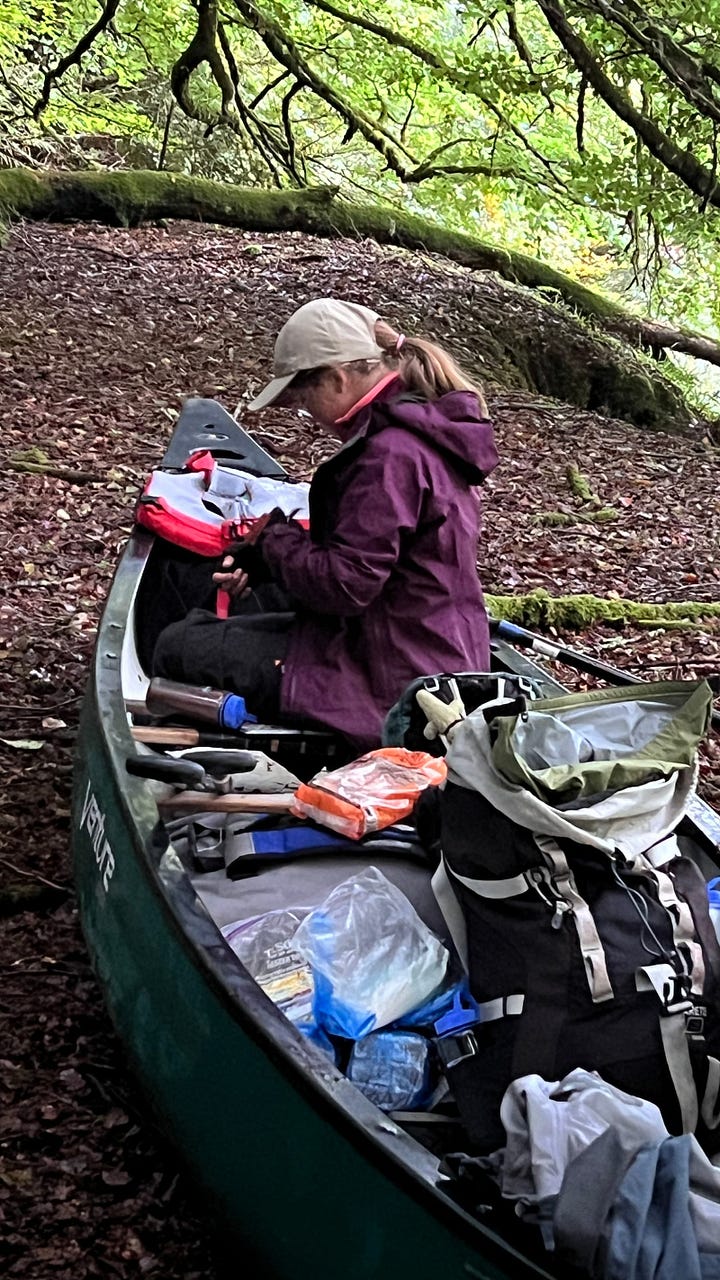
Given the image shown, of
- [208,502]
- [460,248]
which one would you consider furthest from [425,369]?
[460,248]

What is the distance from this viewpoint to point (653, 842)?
2.52 meters

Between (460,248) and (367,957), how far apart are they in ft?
36.5

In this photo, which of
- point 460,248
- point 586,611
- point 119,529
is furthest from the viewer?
point 460,248

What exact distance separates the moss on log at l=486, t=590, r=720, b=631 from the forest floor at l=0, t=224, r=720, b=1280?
98 millimetres

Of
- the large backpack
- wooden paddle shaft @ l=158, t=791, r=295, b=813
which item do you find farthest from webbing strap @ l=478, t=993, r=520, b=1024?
wooden paddle shaft @ l=158, t=791, r=295, b=813

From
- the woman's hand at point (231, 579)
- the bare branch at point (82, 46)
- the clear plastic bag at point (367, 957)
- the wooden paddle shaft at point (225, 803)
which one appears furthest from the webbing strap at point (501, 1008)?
the bare branch at point (82, 46)

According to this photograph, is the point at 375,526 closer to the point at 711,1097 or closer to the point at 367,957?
the point at 367,957

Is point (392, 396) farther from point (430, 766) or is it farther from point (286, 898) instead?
point (286, 898)

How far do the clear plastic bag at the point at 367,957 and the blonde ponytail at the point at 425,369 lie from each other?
1.56 m

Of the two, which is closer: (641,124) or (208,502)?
(208,502)

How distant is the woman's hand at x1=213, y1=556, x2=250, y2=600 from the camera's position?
4.24m

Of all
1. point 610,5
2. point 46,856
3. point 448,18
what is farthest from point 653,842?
point 448,18

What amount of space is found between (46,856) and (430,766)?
5.50ft

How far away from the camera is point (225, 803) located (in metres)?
3.07
